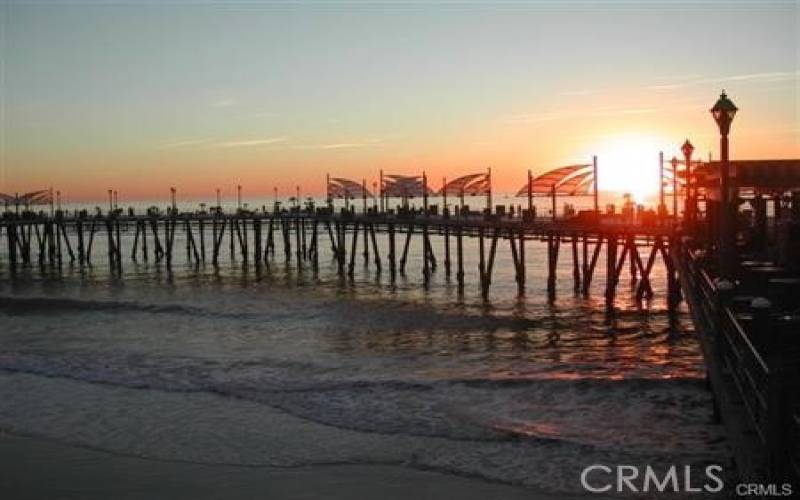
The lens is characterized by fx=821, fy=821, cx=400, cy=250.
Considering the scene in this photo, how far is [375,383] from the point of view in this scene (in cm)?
1644

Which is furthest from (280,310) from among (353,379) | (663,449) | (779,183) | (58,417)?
(663,449)

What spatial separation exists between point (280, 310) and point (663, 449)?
21.0 m

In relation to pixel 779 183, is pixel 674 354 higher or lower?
lower

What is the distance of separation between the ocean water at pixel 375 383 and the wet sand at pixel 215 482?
35 cm

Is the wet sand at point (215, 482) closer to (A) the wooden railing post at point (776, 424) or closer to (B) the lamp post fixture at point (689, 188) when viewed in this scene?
(A) the wooden railing post at point (776, 424)

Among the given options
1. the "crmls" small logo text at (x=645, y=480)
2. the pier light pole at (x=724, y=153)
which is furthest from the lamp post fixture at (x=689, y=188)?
the "crmls" small logo text at (x=645, y=480)

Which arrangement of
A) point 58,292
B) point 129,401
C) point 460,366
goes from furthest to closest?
1. point 58,292
2. point 460,366
3. point 129,401

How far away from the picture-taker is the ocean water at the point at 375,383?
38.4ft

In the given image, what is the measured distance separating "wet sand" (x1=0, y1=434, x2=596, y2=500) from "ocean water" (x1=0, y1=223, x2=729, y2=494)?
354mm

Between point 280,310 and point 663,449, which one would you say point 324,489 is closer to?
point 663,449

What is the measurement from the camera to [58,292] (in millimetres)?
40031

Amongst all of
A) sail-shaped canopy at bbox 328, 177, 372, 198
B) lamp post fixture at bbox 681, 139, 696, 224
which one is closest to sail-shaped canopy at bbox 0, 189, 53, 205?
sail-shaped canopy at bbox 328, 177, 372, 198

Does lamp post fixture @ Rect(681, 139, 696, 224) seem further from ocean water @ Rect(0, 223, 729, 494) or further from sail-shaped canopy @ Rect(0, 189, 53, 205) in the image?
sail-shaped canopy @ Rect(0, 189, 53, 205)

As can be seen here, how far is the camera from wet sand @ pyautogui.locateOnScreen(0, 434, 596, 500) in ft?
32.8
